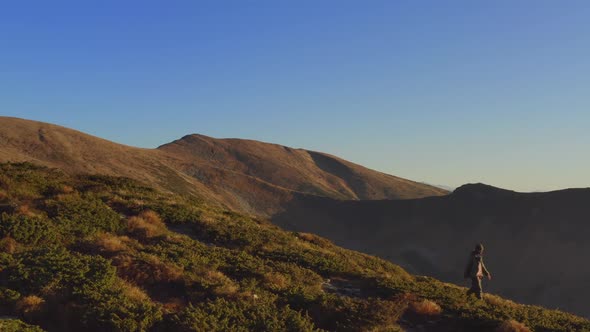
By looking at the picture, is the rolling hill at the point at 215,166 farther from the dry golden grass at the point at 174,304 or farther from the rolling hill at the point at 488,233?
the dry golden grass at the point at 174,304

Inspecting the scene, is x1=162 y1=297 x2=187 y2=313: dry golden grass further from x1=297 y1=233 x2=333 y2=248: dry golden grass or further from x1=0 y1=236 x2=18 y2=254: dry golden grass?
x1=297 y1=233 x2=333 y2=248: dry golden grass

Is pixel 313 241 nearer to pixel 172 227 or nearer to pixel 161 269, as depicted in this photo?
pixel 172 227

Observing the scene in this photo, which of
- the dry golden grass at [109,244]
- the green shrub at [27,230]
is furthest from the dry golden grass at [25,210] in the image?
the dry golden grass at [109,244]

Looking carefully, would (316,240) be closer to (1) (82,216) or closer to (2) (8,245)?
(1) (82,216)

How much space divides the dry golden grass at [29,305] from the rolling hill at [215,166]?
5448 cm

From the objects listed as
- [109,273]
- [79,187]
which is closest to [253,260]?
[109,273]

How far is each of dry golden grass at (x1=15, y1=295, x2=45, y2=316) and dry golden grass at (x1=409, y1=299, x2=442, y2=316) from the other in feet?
30.0

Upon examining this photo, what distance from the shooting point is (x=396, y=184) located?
164m

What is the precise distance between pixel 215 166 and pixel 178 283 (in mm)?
112446

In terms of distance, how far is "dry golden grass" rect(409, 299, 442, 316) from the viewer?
11781 millimetres

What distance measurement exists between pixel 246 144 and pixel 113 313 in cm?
17906

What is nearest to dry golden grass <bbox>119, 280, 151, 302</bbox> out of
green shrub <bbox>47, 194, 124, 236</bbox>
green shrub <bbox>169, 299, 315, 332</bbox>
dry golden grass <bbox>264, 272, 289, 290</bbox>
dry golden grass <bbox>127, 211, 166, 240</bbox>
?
green shrub <bbox>169, 299, 315, 332</bbox>

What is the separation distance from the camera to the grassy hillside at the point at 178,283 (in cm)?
803

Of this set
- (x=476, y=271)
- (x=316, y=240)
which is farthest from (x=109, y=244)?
(x=316, y=240)
